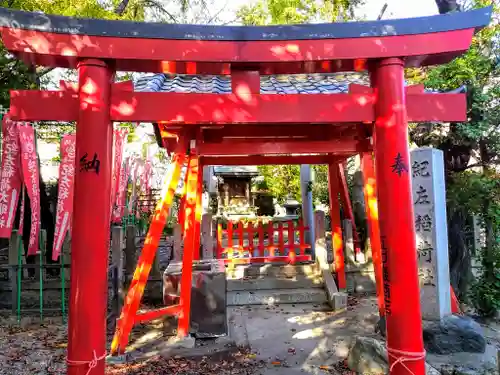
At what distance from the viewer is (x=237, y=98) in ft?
12.3

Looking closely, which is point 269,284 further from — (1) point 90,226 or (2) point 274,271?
(1) point 90,226

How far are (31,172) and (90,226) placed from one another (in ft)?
17.4

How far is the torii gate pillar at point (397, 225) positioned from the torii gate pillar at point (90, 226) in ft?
8.85

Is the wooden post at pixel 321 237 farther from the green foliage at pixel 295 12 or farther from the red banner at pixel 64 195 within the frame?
the red banner at pixel 64 195

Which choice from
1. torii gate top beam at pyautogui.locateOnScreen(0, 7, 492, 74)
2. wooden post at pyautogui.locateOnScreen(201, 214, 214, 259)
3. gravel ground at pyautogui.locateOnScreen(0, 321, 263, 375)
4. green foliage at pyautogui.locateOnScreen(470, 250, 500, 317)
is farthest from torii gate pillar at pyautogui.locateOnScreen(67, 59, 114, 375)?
green foliage at pyautogui.locateOnScreen(470, 250, 500, 317)

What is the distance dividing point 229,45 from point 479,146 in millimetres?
8175

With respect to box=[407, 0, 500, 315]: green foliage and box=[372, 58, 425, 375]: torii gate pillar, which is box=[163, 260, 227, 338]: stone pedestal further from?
box=[407, 0, 500, 315]: green foliage

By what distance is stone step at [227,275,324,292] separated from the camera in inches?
375

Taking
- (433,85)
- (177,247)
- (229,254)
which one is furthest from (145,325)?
(433,85)

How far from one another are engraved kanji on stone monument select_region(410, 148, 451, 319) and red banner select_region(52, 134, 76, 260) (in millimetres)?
6582

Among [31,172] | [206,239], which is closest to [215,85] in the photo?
[31,172]

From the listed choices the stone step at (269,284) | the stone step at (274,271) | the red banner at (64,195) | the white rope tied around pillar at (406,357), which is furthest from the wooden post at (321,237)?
the white rope tied around pillar at (406,357)

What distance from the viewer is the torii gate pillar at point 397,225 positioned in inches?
142

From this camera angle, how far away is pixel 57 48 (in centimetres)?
352
